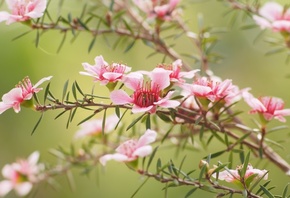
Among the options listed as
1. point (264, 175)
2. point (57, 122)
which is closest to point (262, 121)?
point (264, 175)

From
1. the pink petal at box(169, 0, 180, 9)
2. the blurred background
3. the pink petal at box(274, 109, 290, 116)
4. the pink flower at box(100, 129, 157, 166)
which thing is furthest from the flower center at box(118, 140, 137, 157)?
the blurred background

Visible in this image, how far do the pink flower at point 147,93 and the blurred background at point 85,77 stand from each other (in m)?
1.36

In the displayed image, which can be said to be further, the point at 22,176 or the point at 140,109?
the point at 22,176

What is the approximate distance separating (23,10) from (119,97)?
0.76 ft

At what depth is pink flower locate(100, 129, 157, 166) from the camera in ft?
2.31

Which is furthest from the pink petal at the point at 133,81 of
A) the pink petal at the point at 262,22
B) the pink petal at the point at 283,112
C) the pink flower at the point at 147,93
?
the pink petal at the point at 262,22

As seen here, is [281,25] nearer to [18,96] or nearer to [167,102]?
[167,102]

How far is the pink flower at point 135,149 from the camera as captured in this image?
70 cm

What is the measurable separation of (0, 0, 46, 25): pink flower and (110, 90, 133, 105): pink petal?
0.17 meters

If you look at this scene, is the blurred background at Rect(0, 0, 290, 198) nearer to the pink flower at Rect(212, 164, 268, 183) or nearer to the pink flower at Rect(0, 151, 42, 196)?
the pink flower at Rect(0, 151, 42, 196)

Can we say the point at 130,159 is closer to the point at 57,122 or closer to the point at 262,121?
the point at 262,121

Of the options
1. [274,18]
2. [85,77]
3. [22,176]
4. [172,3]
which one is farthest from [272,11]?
[85,77]

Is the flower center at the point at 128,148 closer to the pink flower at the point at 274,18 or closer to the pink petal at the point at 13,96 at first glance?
the pink petal at the point at 13,96

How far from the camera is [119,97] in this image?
695mm
